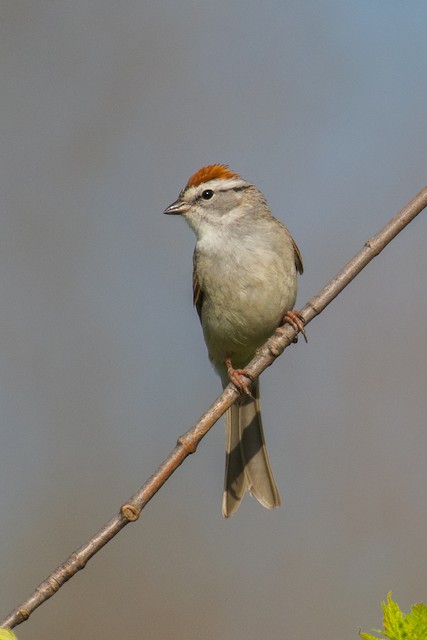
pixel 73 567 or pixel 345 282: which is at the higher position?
pixel 345 282

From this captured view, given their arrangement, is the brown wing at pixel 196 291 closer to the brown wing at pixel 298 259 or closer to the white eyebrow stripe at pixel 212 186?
the white eyebrow stripe at pixel 212 186

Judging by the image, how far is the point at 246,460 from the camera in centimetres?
420

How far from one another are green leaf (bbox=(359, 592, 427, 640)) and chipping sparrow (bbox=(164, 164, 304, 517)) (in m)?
2.32

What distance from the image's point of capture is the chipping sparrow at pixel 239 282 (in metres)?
3.96

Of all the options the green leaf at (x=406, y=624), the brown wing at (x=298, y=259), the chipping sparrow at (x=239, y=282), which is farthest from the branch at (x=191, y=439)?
the brown wing at (x=298, y=259)

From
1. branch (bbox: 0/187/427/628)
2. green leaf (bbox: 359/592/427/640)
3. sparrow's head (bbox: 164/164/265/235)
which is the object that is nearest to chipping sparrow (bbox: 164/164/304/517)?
sparrow's head (bbox: 164/164/265/235)

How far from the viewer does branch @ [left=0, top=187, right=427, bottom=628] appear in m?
1.83

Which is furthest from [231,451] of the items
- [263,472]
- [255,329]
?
[255,329]

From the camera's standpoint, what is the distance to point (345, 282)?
2.52 meters

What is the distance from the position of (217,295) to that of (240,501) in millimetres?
1008

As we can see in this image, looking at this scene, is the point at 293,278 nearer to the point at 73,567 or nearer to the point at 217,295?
the point at 217,295

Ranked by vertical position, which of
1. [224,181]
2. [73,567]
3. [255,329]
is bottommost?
[73,567]

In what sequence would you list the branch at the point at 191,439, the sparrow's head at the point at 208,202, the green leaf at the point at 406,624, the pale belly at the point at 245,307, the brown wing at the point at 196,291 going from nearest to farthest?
the green leaf at the point at 406,624 < the branch at the point at 191,439 < the pale belly at the point at 245,307 < the brown wing at the point at 196,291 < the sparrow's head at the point at 208,202

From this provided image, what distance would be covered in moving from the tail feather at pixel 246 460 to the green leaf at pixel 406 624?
2369 millimetres
